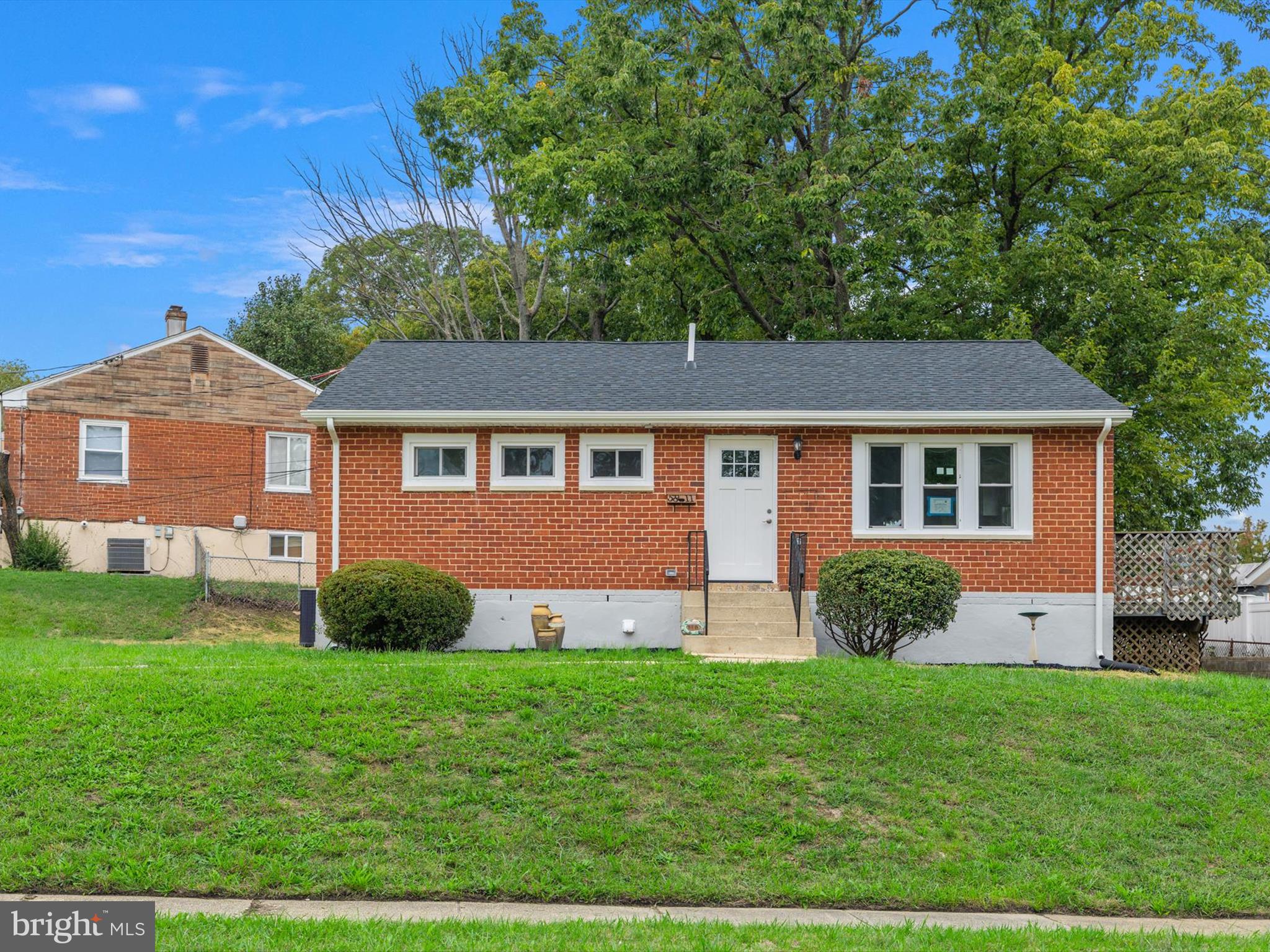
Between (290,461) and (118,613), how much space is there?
7793 millimetres

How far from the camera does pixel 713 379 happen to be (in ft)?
57.2

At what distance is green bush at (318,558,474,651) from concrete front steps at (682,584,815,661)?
3.28 m

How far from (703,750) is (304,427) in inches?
861

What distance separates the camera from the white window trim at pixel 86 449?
26.7m

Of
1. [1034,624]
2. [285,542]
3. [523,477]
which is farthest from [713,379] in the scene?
[285,542]

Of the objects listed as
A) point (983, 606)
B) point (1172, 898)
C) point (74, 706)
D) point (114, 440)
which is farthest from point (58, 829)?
point (114, 440)

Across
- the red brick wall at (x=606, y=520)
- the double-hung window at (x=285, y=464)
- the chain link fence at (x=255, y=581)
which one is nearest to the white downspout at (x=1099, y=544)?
the red brick wall at (x=606, y=520)

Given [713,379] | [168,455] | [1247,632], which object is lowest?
[1247,632]

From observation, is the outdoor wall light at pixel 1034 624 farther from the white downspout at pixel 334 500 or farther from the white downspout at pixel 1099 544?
the white downspout at pixel 334 500

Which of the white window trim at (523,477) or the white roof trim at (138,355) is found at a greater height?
the white roof trim at (138,355)

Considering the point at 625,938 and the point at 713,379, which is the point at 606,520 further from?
the point at 625,938

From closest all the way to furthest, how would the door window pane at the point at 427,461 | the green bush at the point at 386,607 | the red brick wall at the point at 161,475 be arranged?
the green bush at the point at 386,607, the door window pane at the point at 427,461, the red brick wall at the point at 161,475

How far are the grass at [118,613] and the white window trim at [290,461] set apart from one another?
4244 mm

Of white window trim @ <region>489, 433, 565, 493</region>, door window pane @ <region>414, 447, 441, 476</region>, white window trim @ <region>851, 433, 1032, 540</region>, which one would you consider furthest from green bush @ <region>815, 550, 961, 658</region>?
door window pane @ <region>414, 447, 441, 476</region>
